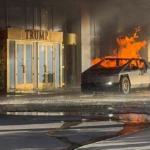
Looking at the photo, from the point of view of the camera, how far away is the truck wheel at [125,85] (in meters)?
18.0

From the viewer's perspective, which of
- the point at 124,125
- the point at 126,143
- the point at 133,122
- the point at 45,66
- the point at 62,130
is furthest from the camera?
the point at 45,66

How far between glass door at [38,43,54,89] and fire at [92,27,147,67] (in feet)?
7.87

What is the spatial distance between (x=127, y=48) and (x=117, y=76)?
665 cm

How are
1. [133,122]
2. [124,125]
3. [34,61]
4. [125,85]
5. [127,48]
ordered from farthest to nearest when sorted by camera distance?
[34,61], [127,48], [125,85], [133,122], [124,125]

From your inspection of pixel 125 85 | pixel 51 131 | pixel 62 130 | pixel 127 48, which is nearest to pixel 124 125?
pixel 62 130

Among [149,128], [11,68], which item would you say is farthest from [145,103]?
[11,68]

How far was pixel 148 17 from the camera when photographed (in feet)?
87.6

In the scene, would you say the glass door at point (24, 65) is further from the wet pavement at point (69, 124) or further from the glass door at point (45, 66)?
the wet pavement at point (69, 124)

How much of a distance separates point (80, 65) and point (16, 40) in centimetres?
526

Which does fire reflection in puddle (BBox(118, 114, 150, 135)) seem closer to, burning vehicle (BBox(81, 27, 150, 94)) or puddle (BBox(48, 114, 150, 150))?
puddle (BBox(48, 114, 150, 150))

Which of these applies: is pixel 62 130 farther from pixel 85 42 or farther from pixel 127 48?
pixel 85 42

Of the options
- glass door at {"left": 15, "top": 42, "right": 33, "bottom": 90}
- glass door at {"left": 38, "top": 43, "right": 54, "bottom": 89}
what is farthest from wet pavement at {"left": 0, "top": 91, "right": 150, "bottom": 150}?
glass door at {"left": 38, "top": 43, "right": 54, "bottom": 89}

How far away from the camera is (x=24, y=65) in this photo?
79.5 feet

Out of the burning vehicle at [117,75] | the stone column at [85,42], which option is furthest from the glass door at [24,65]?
the burning vehicle at [117,75]
